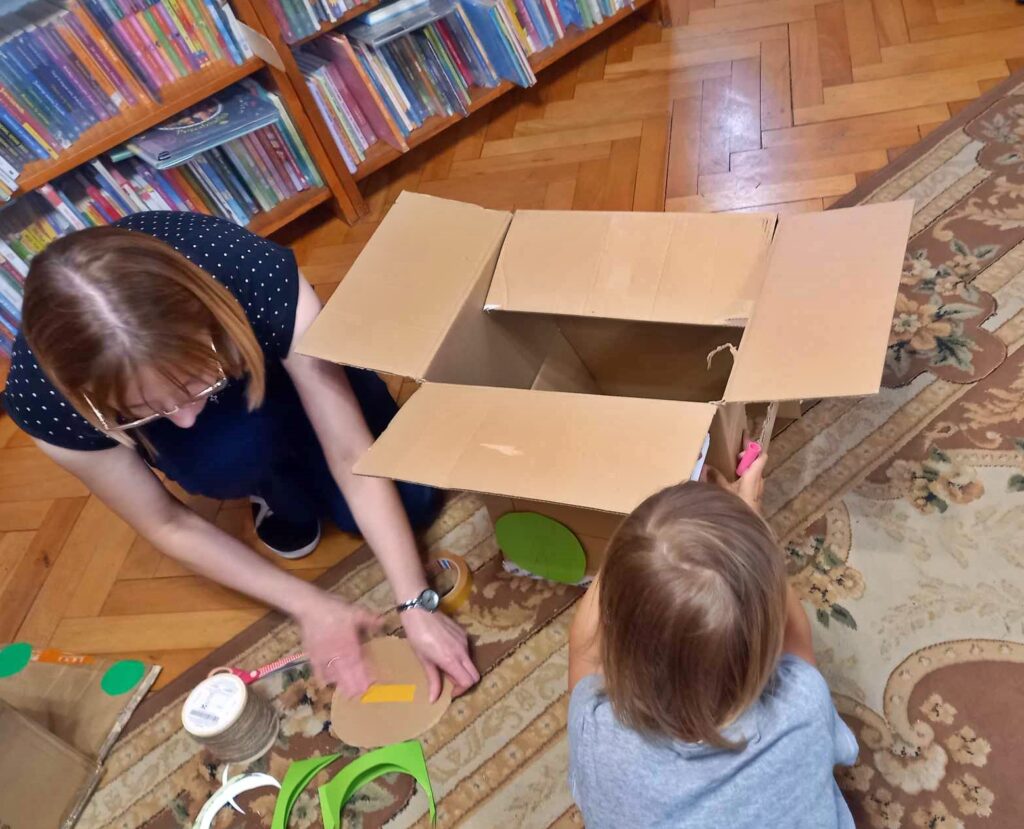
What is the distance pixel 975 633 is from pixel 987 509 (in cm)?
17

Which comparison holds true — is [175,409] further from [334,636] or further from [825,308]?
[825,308]

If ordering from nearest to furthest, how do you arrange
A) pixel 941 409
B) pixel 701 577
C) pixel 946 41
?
pixel 701 577
pixel 941 409
pixel 946 41

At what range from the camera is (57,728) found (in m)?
1.12

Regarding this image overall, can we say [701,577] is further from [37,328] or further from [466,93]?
[466,93]

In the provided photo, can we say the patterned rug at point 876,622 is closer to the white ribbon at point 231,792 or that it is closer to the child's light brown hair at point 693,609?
the white ribbon at point 231,792

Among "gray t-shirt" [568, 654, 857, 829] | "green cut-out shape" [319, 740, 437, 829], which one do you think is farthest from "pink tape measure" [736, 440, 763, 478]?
"green cut-out shape" [319, 740, 437, 829]

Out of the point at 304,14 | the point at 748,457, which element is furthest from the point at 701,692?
the point at 304,14

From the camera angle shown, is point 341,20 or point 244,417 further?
point 341,20

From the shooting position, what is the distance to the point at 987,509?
102cm

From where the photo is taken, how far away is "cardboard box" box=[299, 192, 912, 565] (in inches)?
27.6

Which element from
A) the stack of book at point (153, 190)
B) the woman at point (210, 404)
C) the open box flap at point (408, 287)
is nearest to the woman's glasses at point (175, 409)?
the woman at point (210, 404)

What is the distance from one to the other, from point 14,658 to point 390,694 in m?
0.62

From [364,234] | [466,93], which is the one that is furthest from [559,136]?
[364,234]

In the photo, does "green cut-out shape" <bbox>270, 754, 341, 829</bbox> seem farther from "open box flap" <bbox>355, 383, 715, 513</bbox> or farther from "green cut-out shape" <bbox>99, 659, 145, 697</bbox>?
→ "open box flap" <bbox>355, 383, 715, 513</bbox>
